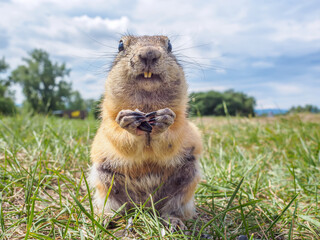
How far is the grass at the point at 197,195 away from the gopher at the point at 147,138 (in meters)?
0.21

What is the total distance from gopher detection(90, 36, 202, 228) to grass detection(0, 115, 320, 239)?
205 mm

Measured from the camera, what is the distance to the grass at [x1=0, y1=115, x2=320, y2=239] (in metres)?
2.15

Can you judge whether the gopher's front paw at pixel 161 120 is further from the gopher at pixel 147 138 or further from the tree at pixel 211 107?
the tree at pixel 211 107

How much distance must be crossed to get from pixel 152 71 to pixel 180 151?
2.86ft

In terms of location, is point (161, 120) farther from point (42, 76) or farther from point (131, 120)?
point (42, 76)

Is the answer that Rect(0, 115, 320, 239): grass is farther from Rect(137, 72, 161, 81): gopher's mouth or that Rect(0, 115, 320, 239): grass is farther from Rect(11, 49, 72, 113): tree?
Rect(11, 49, 72, 113): tree

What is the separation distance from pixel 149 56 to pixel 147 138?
2.32 ft

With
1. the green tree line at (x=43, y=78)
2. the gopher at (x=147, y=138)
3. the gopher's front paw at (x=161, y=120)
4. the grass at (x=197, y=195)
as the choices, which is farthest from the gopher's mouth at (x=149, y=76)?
the green tree line at (x=43, y=78)

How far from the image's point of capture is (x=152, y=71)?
2158mm

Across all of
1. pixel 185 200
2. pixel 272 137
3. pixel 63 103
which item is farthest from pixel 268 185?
pixel 63 103

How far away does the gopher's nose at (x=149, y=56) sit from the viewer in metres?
2.12

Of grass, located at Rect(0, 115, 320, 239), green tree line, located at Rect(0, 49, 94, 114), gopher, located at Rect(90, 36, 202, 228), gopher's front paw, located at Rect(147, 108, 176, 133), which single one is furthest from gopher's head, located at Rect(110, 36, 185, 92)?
green tree line, located at Rect(0, 49, 94, 114)

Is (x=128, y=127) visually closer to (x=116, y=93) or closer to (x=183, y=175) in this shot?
(x=116, y=93)

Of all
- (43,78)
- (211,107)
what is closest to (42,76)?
(43,78)
